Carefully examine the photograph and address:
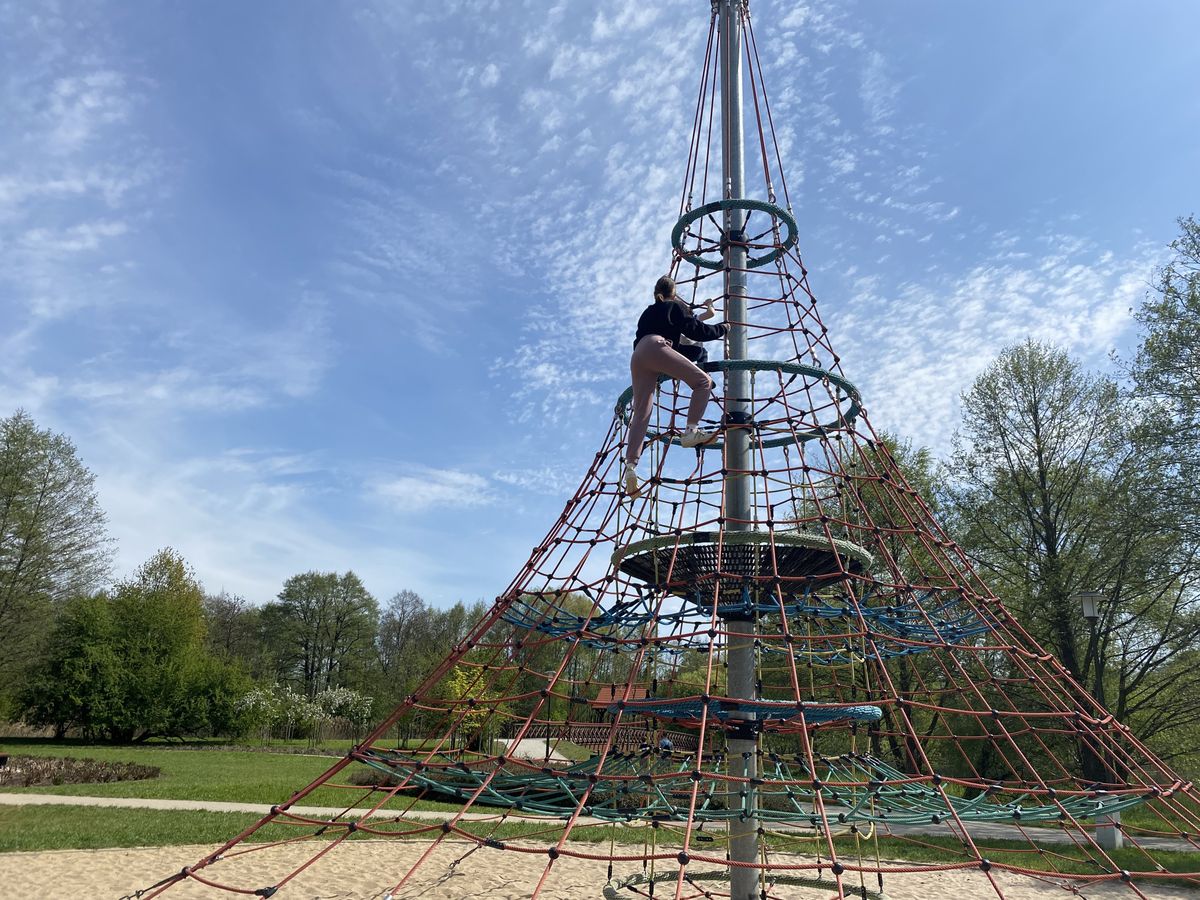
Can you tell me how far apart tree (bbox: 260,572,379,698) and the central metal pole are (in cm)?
4360

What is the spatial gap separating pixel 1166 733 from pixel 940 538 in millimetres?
16663

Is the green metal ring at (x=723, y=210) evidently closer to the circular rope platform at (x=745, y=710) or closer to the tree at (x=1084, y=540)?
the circular rope platform at (x=745, y=710)

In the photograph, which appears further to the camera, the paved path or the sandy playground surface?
the paved path

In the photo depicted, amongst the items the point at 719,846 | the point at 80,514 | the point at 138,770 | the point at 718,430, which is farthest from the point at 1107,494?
the point at 80,514

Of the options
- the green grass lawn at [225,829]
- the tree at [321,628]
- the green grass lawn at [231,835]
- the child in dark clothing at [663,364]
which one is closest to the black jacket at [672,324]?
the child in dark clothing at [663,364]

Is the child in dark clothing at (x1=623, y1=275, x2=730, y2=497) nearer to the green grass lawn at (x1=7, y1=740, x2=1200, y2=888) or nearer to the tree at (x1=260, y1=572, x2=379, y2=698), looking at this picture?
the green grass lawn at (x1=7, y1=740, x2=1200, y2=888)

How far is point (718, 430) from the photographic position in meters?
5.48

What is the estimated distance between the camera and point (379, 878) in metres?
8.06

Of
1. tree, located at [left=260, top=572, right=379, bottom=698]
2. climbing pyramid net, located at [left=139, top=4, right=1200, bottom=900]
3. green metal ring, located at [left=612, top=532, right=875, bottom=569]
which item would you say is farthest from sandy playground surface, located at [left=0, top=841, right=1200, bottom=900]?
tree, located at [left=260, top=572, right=379, bottom=698]

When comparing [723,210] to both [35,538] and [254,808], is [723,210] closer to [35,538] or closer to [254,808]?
[254,808]

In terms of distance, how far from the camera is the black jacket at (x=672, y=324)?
5523mm

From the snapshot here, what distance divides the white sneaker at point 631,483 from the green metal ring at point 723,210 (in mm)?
2123

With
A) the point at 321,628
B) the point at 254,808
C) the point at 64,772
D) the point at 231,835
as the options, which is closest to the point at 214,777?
the point at 64,772

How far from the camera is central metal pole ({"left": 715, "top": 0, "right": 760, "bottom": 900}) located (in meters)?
5.37
